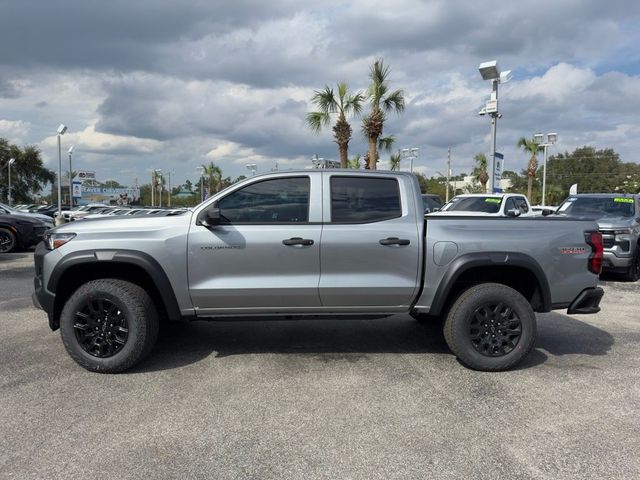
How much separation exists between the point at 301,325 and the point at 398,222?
87.4 inches

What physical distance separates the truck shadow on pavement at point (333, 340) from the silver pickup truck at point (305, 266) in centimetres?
52

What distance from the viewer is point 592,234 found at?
183 inches

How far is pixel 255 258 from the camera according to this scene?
435 cm

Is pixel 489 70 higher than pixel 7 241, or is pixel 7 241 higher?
pixel 489 70

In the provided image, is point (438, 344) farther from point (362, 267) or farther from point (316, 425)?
point (316, 425)

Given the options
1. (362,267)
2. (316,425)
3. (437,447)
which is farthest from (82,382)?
(437,447)

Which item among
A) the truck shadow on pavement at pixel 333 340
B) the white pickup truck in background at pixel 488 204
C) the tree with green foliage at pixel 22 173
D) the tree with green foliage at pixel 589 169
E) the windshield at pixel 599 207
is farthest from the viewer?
the tree with green foliage at pixel 589 169

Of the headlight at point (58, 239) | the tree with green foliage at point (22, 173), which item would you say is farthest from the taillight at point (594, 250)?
the tree with green foliage at point (22, 173)

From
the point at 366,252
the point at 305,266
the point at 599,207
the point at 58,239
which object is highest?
the point at 599,207

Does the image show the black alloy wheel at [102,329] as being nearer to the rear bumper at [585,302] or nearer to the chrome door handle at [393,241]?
the chrome door handle at [393,241]

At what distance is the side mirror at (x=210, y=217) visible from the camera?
4.19 metres

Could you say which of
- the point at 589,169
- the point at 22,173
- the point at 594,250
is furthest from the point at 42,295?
the point at 589,169

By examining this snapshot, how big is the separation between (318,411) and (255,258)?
4.63ft

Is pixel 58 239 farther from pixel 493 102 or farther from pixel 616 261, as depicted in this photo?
pixel 493 102
